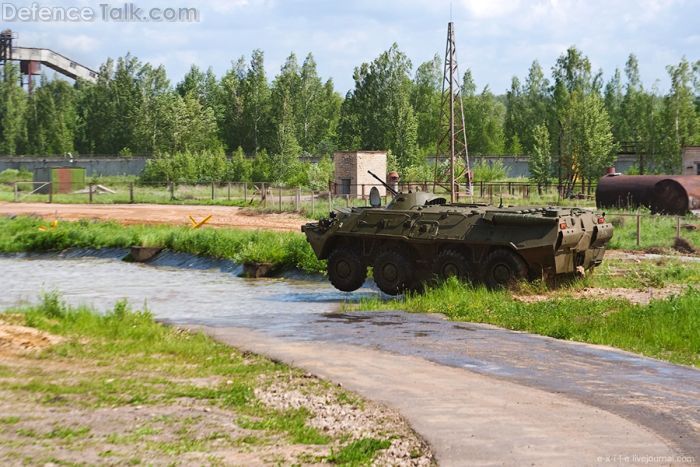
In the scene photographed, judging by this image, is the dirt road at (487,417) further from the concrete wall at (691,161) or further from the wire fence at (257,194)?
the concrete wall at (691,161)

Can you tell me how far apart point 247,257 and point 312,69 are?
67115 millimetres

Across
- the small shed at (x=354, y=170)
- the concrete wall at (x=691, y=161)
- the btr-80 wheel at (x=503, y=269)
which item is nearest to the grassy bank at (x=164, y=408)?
the btr-80 wheel at (x=503, y=269)

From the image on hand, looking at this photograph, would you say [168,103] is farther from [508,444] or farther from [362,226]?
[508,444]

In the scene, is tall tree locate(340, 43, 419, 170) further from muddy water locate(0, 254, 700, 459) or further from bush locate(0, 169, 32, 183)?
muddy water locate(0, 254, 700, 459)

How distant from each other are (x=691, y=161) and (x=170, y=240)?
1120 inches

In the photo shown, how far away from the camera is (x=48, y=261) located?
3092 centimetres

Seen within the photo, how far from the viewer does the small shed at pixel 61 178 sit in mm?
58719

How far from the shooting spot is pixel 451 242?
63.3ft

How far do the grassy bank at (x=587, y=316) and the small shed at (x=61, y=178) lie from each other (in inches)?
1719

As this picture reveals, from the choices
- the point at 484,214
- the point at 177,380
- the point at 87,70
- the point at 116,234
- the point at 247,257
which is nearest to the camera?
the point at 177,380

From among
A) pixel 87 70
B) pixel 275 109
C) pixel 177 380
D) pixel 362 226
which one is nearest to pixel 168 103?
pixel 275 109

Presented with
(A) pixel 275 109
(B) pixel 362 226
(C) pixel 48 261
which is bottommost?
(C) pixel 48 261

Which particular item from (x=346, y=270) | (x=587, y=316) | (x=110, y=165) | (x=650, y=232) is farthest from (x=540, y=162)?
(x=587, y=316)

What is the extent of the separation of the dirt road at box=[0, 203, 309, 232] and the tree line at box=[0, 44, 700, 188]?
54.6 feet
